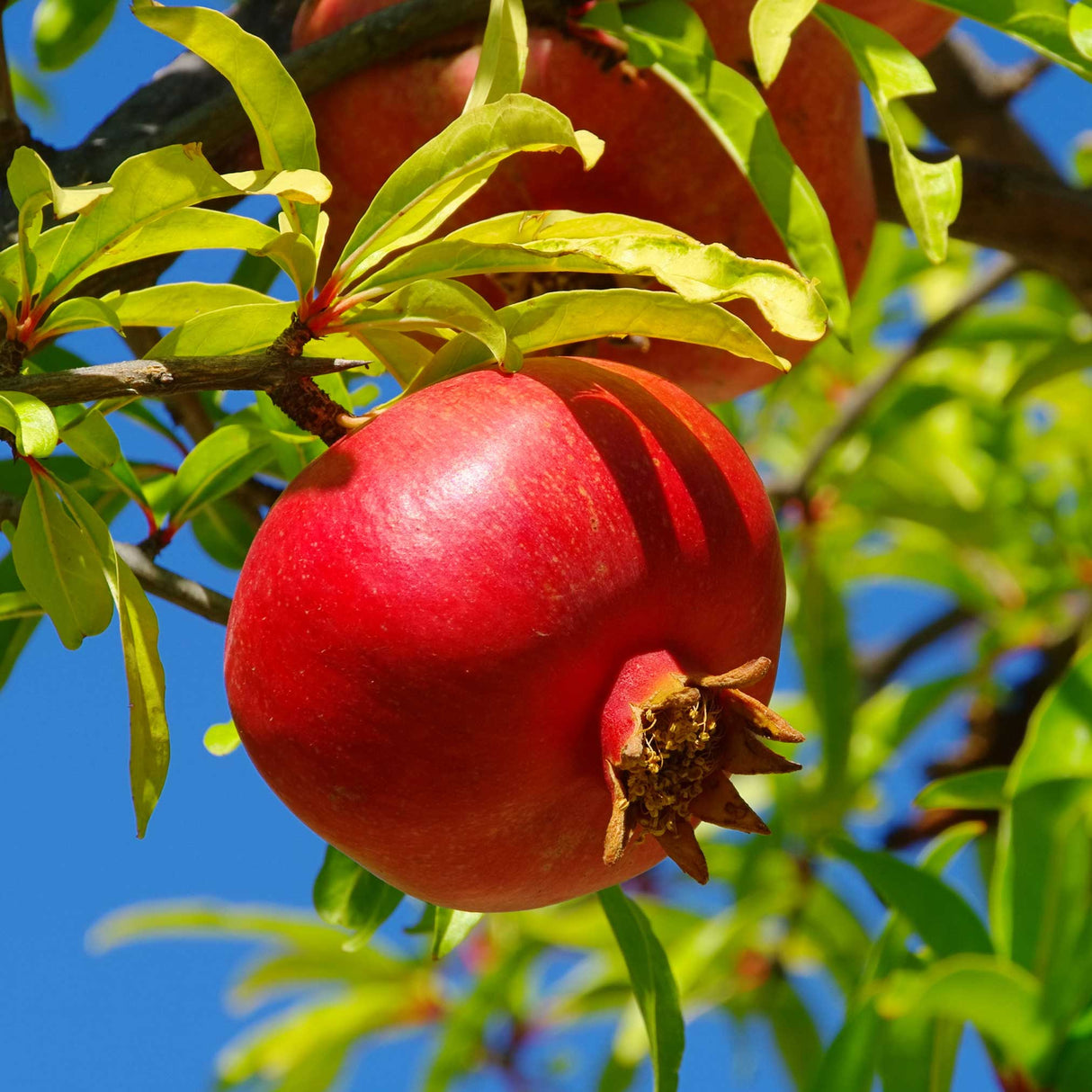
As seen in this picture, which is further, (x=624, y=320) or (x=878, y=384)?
(x=878, y=384)

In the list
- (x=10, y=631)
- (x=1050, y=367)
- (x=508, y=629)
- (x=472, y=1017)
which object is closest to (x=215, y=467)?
(x=10, y=631)

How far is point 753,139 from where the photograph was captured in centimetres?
102

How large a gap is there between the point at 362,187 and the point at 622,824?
0.67m

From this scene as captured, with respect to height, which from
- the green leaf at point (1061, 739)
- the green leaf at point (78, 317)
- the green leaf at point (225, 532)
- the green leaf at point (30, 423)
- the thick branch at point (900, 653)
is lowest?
the thick branch at point (900, 653)

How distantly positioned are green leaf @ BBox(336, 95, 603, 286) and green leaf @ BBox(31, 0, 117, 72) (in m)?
0.76

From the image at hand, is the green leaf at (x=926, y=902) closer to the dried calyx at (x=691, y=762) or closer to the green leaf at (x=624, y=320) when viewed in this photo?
the dried calyx at (x=691, y=762)

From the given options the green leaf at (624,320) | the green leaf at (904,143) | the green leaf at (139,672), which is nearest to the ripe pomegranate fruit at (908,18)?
the green leaf at (904,143)

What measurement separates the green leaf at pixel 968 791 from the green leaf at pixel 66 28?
1.18 m

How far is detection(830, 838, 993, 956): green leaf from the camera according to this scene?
1.46m

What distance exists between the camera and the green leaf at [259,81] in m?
0.78

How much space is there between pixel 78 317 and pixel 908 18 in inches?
34.3

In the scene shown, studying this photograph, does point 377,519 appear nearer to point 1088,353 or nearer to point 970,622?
point 1088,353

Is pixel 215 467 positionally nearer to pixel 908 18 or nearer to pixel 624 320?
pixel 624 320

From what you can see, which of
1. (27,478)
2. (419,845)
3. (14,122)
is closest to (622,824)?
(419,845)
